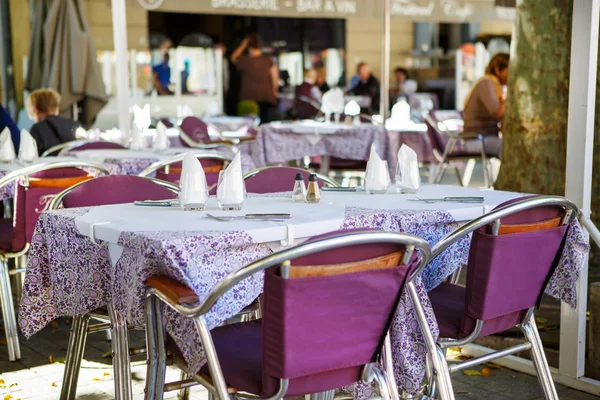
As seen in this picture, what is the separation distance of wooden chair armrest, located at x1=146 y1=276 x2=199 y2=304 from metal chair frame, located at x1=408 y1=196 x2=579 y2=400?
628mm

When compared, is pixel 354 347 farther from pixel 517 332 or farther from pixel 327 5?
pixel 327 5

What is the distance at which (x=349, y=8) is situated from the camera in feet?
28.2

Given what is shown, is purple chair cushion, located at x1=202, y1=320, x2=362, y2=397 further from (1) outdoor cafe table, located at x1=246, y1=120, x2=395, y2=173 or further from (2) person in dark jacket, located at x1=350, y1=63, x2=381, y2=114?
(2) person in dark jacket, located at x1=350, y1=63, x2=381, y2=114

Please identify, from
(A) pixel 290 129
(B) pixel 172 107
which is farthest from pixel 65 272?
(B) pixel 172 107

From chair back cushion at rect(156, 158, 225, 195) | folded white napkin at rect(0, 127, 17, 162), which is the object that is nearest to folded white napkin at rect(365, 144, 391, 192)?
chair back cushion at rect(156, 158, 225, 195)

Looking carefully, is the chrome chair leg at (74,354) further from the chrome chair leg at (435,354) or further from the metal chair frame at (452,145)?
the metal chair frame at (452,145)

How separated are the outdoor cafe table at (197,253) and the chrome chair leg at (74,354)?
0.25m

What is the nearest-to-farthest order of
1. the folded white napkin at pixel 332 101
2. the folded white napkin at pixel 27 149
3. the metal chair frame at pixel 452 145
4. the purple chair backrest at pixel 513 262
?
1. the purple chair backrest at pixel 513 262
2. the folded white napkin at pixel 27 149
3. the folded white napkin at pixel 332 101
4. the metal chair frame at pixel 452 145

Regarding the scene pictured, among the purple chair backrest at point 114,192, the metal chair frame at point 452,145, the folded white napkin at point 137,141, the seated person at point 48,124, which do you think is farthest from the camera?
the metal chair frame at point 452,145

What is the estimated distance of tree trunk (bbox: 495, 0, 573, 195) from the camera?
4.18 metres

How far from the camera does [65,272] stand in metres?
2.64

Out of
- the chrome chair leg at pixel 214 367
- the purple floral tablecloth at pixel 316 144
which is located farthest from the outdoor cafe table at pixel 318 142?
the chrome chair leg at pixel 214 367

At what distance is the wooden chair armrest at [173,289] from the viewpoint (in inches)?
83.4

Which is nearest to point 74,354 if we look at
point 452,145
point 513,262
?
point 513,262
